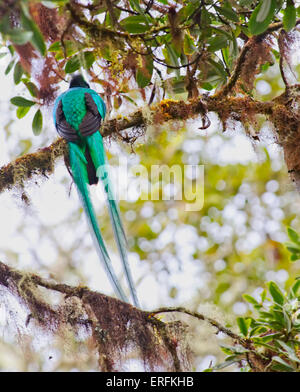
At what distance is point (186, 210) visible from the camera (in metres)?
5.99

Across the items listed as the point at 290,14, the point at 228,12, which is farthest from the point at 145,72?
the point at 290,14

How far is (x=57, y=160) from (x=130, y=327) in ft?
3.42

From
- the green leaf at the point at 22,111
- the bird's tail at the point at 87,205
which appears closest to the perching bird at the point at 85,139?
the bird's tail at the point at 87,205

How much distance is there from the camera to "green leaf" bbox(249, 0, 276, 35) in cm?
167

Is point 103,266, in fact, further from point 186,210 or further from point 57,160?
point 186,210

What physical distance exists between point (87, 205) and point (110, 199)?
123 mm

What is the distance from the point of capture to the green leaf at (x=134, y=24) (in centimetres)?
185

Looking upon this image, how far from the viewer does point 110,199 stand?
2254 millimetres

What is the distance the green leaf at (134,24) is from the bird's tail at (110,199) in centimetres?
69

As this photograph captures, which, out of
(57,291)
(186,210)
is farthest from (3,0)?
(186,210)

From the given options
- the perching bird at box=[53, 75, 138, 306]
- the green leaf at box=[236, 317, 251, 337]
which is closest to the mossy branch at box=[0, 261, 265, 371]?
the green leaf at box=[236, 317, 251, 337]

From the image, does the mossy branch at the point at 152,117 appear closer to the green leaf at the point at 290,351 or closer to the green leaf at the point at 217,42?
the green leaf at the point at 217,42

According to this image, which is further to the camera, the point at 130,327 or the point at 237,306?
the point at 237,306

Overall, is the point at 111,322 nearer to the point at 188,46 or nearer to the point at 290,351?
the point at 290,351
